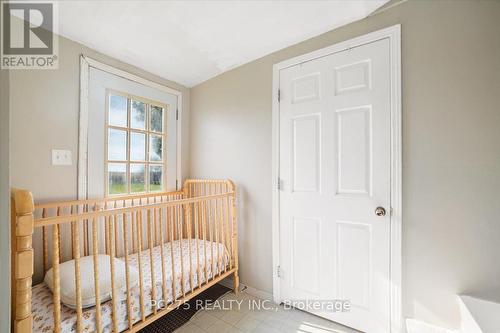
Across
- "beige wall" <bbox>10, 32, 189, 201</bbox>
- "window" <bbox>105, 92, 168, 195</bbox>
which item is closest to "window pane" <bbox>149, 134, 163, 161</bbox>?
"window" <bbox>105, 92, 168, 195</bbox>

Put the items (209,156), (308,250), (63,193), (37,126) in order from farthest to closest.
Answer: (209,156), (308,250), (63,193), (37,126)

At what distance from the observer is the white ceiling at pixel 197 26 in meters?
1.48

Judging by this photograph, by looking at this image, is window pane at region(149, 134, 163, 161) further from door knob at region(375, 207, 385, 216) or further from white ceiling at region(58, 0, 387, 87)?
door knob at region(375, 207, 385, 216)

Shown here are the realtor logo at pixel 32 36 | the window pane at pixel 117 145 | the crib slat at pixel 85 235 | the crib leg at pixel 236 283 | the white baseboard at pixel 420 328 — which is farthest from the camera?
the crib leg at pixel 236 283

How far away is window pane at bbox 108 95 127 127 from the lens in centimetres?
199

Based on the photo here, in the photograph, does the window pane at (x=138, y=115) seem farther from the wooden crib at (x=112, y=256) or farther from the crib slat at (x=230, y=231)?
the crib slat at (x=230, y=231)

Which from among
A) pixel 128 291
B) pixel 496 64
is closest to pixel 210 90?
pixel 128 291

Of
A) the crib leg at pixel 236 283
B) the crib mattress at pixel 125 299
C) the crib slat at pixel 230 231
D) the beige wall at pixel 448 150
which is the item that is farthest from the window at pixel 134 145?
the beige wall at pixel 448 150

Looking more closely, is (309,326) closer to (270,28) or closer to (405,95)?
(405,95)

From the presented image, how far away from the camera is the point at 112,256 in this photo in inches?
48.6

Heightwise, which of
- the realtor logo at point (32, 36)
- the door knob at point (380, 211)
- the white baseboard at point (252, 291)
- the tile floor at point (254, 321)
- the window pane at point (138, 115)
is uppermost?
the realtor logo at point (32, 36)

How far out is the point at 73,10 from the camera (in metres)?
1.46

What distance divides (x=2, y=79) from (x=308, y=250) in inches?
74.7

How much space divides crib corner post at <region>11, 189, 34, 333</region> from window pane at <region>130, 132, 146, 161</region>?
1245mm
